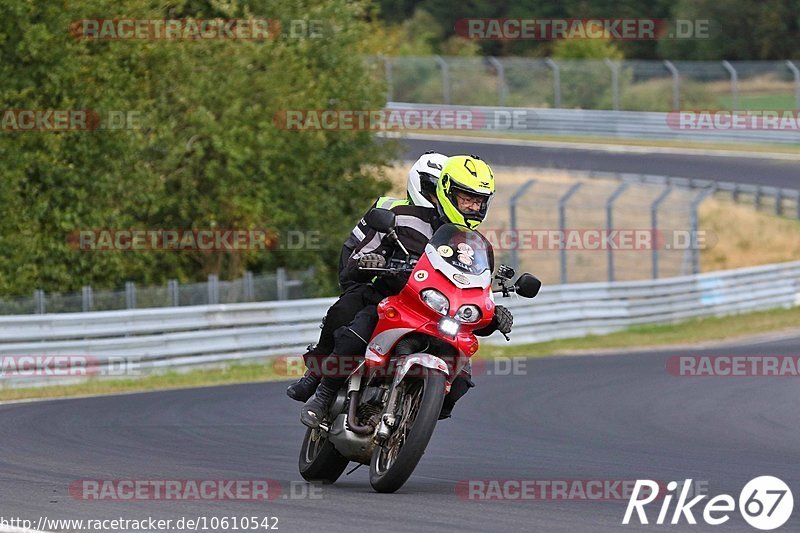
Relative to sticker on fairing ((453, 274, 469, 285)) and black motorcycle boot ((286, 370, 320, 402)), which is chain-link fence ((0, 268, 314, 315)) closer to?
black motorcycle boot ((286, 370, 320, 402))

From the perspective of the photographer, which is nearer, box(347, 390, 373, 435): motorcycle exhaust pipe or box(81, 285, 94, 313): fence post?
box(347, 390, 373, 435): motorcycle exhaust pipe

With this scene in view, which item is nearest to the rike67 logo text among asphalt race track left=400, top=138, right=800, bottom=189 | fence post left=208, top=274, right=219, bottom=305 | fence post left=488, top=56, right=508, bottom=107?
fence post left=208, top=274, right=219, bottom=305

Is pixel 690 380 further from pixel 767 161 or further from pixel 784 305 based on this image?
pixel 767 161

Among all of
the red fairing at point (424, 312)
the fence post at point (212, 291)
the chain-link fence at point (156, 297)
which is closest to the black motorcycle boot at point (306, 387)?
the red fairing at point (424, 312)

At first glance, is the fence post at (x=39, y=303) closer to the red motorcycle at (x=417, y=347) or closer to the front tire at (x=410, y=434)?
the red motorcycle at (x=417, y=347)

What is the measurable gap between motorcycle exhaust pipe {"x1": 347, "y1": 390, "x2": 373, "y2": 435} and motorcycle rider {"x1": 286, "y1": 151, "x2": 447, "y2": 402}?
456 mm

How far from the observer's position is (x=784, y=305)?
94.4 feet

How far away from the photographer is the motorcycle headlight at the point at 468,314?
25.4 ft

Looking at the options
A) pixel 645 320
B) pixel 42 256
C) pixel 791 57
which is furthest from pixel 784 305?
pixel 791 57

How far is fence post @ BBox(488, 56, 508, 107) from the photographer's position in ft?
151

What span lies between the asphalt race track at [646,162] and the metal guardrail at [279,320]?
39.7 ft

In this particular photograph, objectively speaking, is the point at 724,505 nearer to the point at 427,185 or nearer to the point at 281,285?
the point at 427,185

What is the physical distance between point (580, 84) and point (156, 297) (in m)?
29.4

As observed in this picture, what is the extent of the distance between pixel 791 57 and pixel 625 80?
834 inches
